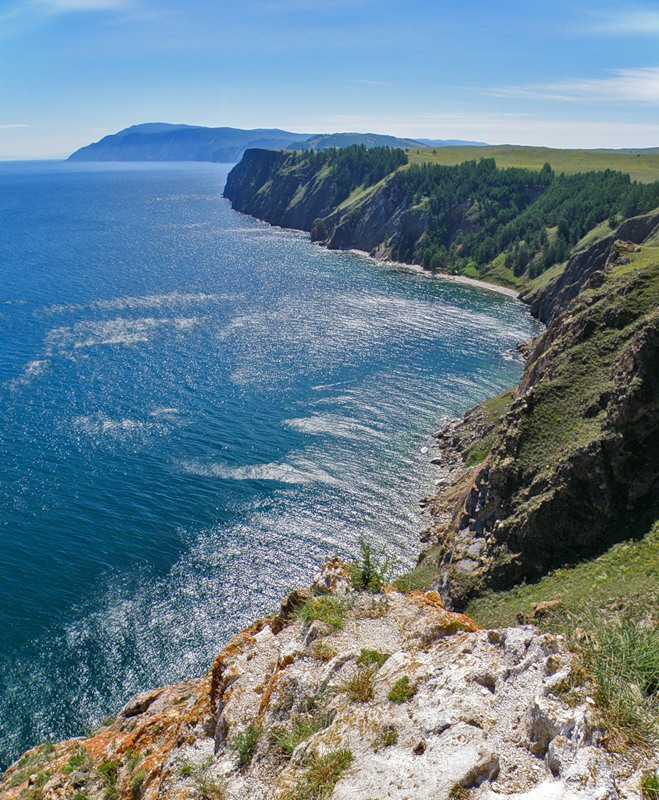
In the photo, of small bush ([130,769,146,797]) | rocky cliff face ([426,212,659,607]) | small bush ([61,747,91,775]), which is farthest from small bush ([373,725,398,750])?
rocky cliff face ([426,212,659,607])

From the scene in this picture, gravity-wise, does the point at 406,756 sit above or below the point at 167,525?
above

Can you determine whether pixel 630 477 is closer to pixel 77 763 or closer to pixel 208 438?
pixel 77 763

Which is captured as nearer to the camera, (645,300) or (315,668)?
(315,668)

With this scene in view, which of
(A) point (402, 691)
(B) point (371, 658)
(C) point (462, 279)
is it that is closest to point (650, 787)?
(A) point (402, 691)

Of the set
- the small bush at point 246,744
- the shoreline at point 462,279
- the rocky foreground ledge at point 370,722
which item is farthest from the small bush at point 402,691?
the shoreline at point 462,279

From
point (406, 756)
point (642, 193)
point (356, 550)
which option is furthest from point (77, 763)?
point (642, 193)

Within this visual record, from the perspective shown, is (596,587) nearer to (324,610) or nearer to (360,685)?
(324,610)
